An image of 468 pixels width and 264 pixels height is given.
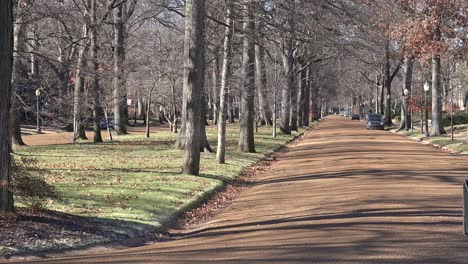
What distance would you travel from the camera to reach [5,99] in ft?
35.6

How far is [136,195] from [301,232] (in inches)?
227

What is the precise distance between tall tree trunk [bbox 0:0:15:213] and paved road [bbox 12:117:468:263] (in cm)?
203

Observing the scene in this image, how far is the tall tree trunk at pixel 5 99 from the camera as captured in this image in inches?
422

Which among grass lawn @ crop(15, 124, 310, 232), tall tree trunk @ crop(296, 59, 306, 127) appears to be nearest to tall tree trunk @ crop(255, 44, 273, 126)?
tall tree trunk @ crop(296, 59, 306, 127)

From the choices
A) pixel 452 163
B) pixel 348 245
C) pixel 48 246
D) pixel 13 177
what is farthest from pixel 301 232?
pixel 452 163

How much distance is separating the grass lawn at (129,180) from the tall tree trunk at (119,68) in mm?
6101

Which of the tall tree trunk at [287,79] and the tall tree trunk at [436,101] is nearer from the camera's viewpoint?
the tall tree trunk at [436,101]

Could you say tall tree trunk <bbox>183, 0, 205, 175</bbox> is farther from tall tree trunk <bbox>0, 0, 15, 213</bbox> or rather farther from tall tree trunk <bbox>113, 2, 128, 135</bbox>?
tall tree trunk <bbox>113, 2, 128, 135</bbox>

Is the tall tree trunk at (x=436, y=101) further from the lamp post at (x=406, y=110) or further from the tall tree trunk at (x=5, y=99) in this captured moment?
the tall tree trunk at (x=5, y=99)

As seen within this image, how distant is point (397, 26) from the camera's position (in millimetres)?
35750

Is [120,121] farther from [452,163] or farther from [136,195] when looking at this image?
[136,195]

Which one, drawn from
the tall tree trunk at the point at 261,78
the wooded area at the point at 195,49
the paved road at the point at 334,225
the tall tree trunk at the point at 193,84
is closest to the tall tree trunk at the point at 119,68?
the wooded area at the point at 195,49

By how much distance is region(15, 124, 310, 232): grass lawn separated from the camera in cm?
1334

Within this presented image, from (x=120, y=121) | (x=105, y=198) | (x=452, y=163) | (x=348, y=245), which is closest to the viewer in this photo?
(x=348, y=245)
